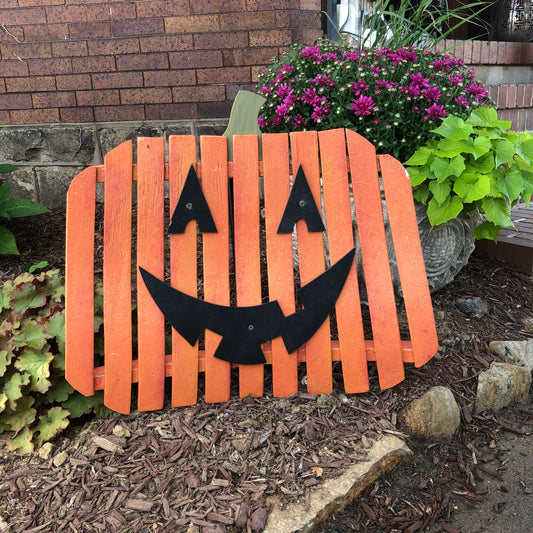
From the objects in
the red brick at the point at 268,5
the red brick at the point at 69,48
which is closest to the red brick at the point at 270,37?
the red brick at the point at 268,5

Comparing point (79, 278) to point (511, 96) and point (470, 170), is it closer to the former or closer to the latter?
point (470, 170)

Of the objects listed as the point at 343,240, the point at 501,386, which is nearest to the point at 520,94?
the point at 501,386

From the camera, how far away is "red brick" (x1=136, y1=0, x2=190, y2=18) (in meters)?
3.46

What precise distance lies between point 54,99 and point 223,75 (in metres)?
1.29

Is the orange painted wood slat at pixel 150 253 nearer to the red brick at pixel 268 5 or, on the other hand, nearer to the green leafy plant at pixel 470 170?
the green leafy plant at pixel 470 170

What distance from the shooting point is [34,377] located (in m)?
1.93

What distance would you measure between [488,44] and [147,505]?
167 inches

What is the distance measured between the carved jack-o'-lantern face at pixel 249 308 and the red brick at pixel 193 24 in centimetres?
203

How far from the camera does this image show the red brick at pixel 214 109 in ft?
11.7

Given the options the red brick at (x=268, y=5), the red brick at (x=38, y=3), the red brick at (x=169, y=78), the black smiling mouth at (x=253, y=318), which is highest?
the red brick at (x=38, y=3)

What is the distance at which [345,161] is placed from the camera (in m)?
1.97

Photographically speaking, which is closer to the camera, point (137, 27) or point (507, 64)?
point (137, 27)

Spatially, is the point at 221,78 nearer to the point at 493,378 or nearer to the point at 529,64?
the point at 493,378

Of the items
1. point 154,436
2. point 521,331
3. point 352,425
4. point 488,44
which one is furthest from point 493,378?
point 488,44
